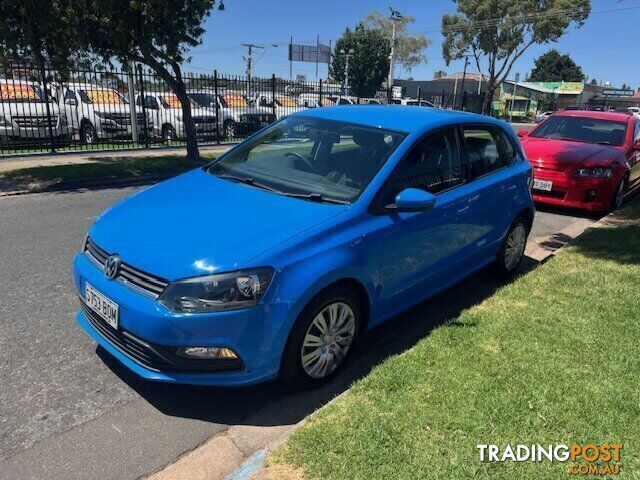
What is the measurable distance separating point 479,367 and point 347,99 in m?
23.5

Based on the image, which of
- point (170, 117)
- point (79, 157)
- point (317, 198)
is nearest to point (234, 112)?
point (170, 117)

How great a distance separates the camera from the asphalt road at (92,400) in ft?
8.64

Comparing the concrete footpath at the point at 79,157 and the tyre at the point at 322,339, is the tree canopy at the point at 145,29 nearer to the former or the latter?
the concrete footpath at the point at 79,157

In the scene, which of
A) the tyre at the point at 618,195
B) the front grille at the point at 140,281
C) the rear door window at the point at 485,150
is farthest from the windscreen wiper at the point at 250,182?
the tyre at the point at 618,195

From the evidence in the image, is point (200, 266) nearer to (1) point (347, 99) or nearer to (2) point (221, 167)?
(2) point (221, 167)

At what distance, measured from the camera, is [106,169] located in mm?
11008

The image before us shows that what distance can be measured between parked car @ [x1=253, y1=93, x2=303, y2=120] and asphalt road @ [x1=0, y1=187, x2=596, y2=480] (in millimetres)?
16037

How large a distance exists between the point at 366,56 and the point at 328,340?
67719 mm

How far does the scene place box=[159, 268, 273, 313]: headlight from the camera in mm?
2646

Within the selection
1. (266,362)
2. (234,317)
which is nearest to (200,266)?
(234,317)

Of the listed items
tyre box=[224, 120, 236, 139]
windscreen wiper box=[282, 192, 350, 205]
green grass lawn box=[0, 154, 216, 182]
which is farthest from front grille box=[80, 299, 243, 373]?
tyre box=[224, 120, 236, 139]

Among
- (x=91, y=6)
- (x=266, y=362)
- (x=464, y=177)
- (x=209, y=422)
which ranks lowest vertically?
(x=209, y=422)

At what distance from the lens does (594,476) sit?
95.0 inches

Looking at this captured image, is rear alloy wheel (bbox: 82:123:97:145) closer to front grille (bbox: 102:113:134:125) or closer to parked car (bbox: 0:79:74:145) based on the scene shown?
front grille (bbox: 102:113:134:125)
